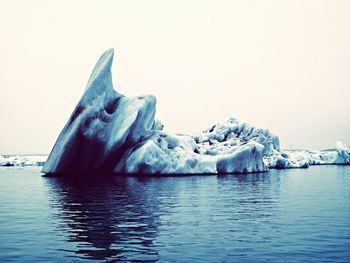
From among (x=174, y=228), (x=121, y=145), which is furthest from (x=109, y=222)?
(x=121, y=145)

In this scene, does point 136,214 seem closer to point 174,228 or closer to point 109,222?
point 109,222

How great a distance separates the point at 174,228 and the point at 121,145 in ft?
83.9

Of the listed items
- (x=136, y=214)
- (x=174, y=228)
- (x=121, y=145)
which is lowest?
(x=174, y=228)

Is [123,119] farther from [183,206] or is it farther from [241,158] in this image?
[183,206]

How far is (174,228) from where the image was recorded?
13.9m

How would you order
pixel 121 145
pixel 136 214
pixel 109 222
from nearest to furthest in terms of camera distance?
1. pixel 109 222
2. pixel 136 214
3. pixel 121 145

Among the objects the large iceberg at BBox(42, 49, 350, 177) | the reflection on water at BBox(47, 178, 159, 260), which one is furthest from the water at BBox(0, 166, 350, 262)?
the large iceberg at BBox(42, 49, 350, 177)

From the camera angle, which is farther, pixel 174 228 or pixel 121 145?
pixel 121 145

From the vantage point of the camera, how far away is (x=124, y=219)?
51.4 feet

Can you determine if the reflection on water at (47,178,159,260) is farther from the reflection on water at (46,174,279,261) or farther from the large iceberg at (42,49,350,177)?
the large iceberg at (42,49,350,177)

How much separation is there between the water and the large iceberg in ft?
46.7

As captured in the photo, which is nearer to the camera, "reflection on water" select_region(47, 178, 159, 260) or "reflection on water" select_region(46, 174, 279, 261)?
"reflection on water" select_region(47, 178, 159, 260)

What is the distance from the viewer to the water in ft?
34.3

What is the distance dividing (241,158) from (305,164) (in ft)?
99.1
